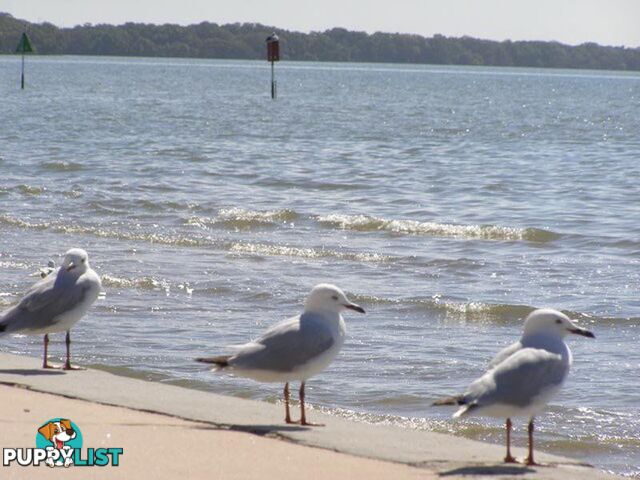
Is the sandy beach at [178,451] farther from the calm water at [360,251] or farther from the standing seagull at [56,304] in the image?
the calm water at [360,251]

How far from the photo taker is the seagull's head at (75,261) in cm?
809

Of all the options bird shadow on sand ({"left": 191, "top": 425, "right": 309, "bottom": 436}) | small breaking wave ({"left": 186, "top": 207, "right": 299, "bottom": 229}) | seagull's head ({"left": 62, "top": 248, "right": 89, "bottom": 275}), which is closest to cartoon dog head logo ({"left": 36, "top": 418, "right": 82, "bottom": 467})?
bird shadow on sand ({"left": 191, "top": 425, "right": 309, "bottom": 436})

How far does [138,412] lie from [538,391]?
187 centimetres

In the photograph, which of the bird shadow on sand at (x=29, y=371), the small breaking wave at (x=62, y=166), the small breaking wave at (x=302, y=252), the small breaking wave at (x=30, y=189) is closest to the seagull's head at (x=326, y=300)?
the bird shadow on sand at (x=29, y=371)

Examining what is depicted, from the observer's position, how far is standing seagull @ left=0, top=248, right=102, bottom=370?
801 cm

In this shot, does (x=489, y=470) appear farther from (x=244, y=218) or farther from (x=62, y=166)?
(x=62, y=166)

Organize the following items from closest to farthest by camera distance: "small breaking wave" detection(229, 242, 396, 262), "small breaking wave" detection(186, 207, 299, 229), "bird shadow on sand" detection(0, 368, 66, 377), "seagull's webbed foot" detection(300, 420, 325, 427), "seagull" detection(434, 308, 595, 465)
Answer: "seagull" detection(434, 308, 595, 465), "seagull's webbed foot" detection(300, 420, 325, 427), "bird shadow on sand" detection(0, 368, 66, 377), "small breaking wave" detection(229, 242, 396, 262), "small breaking wave" detection(186, 207, 299, 229)

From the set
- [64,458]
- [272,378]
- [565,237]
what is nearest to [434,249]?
[565,237]

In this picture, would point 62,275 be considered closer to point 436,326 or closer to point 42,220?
point 436,326

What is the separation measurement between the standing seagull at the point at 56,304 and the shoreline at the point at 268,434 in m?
0.32

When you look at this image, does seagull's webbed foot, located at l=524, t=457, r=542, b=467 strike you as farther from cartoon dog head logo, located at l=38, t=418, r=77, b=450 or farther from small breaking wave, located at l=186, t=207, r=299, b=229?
small breaking wave, located at l=186, t=207, r=299, b=229

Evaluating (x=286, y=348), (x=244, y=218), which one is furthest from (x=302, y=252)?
(x=286, y=348)

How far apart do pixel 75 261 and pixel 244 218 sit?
10.2m

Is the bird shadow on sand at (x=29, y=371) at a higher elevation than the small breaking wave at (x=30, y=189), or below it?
higher
